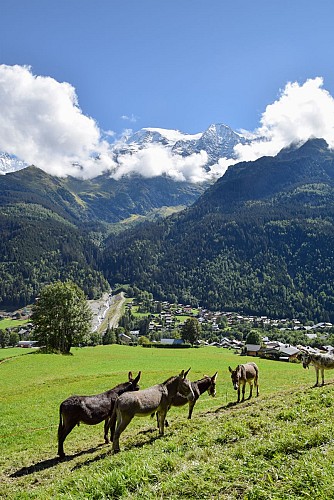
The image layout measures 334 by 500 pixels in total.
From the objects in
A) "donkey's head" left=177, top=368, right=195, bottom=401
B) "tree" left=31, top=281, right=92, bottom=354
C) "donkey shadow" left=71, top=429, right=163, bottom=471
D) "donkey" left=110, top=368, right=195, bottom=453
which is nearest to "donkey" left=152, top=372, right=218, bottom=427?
"donkey's head" left=177, top=368, right=195, bottom=401

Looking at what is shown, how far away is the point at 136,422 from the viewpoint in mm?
18969

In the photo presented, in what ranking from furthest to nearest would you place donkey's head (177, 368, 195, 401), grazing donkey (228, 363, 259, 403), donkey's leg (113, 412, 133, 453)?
grazing donkey (228, 363, 259, 403)
donkey's head (177, 368, 195, 401)
donkey's leg (113, 412, 133, 453)

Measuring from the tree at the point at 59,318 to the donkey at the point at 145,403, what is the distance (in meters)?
55.3

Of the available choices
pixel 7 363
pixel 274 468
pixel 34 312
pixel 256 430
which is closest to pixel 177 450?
pixel 256 430

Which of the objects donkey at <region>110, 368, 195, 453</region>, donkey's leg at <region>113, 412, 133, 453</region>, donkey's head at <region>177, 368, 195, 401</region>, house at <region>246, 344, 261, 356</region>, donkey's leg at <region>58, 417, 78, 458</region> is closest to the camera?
donkey's leg at <region>113, 412, 133, 453</region>

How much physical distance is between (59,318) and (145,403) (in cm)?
5807

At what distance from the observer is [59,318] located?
2657 inches

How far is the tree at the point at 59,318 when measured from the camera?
6694 cm

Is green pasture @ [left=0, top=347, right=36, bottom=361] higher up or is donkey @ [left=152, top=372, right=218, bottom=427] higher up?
donkey @ [left=152, top=372, right=218, bottom=427]

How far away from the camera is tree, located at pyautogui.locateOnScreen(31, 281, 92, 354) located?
66.9m

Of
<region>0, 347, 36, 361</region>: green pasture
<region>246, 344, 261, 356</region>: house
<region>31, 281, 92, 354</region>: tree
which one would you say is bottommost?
<region>246, 344, 261, 356</region>: house

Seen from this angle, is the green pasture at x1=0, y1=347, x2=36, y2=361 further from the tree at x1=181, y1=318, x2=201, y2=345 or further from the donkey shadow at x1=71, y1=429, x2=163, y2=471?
the donkey shadow at x1=71, y1=429, x2=163, y2=471

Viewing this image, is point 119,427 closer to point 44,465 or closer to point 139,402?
point 139,402

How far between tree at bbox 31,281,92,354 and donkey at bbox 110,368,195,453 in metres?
55.3
